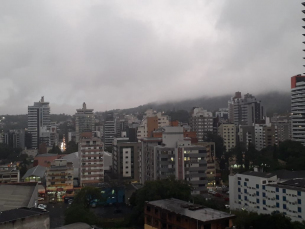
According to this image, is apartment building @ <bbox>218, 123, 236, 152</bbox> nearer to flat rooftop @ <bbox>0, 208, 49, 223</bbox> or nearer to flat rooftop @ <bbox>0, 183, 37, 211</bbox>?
flat rooftop @ <bbox>0, 183, 37, 211</bbox>

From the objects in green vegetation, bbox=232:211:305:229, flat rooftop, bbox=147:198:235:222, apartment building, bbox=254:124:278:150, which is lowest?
green vegetation, bbox=232:211:305:229

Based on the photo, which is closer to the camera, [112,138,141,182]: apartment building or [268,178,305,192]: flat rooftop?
[268,178,305,192]: flat rooftop

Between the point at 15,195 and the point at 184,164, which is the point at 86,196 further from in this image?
the point at 184,164

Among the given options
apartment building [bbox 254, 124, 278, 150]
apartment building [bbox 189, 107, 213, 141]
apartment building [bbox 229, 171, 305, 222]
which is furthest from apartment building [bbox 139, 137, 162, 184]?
apartment building [bbox 254, 124, 278, 150]

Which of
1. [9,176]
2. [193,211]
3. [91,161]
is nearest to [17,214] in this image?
[193,211]

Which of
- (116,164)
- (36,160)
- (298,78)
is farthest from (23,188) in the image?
(298,78)

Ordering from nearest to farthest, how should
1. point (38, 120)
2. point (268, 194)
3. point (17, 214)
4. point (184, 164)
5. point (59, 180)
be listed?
point (17, 214) < point (268, 194) < point (184, 164) < point (59, 180) < point (38, 120)

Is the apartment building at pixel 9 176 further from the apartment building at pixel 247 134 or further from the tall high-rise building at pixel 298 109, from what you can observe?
the apartment building at pixel 247 134

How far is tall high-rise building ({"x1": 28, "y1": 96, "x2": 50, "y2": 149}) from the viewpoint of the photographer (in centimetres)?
5360

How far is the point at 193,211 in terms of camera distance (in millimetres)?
11703

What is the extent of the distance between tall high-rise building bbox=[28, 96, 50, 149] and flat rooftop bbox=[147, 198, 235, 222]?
141 ft

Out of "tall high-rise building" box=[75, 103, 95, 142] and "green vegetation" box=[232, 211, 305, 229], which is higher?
"tall high-rise building" box=[75, 103, 95, 142]

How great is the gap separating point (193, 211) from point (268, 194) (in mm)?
6072

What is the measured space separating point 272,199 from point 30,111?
50.2 meters
